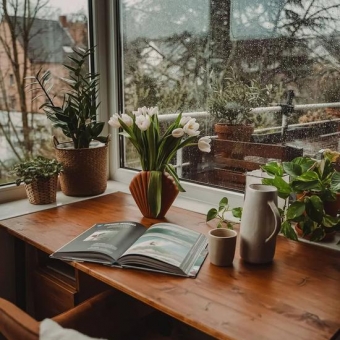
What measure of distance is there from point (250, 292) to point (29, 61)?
4.56 feet

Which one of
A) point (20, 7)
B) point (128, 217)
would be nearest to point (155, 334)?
point (128, 217)

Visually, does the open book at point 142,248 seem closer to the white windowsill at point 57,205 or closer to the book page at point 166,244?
the book page at point 166,244

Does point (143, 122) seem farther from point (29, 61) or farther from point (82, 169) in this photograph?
point (29, 61)

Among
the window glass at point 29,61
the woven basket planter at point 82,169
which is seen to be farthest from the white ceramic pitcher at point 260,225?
the window glass at point 29,61

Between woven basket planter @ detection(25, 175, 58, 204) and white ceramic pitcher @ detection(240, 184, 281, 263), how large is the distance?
89 cm

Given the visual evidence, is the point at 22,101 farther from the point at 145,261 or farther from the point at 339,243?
the point at 339,243

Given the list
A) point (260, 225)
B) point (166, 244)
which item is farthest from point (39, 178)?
point (260, 225)

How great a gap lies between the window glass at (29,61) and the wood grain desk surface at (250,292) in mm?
571

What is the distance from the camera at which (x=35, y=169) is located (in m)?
1.62

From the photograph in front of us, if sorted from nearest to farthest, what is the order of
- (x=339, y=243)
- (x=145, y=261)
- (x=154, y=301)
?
(x=154, y=301)
(x=145, y=261)
(x=339, y=243)

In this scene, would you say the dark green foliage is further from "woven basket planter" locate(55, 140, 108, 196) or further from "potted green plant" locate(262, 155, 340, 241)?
"potted green plant" locate(262, 155, 340, 241)

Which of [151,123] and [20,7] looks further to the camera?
[20,7]

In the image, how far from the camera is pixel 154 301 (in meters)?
0.94

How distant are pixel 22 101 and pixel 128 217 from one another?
735mm
